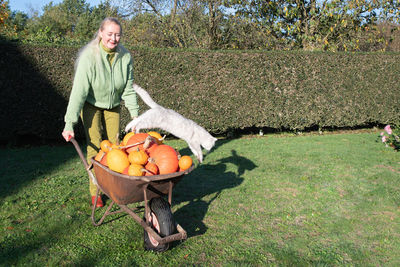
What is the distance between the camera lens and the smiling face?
3.00 meters

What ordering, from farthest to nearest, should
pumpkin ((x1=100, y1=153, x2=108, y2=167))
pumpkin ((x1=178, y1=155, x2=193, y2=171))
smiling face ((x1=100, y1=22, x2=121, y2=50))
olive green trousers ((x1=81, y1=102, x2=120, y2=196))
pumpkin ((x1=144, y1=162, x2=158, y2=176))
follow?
1. olive green trousers ((x1=81, y1=102, x2=120, y2=196))
2. smiling face ((x1=100, y1=22, x2=121, y2=50))
3. pumpkin ((x1=100, y1=153, x2=108, y2=167))
4. pumpkin ((x1=178, y1=155, x2=193, y2=171))
5. pumpkin ((x1=144, y1=162, x2=158, y2=176))

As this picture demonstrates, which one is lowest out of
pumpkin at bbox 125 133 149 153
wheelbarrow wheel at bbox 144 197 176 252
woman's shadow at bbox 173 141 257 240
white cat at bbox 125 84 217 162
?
woman's shadow at bbox 173 141 257 240

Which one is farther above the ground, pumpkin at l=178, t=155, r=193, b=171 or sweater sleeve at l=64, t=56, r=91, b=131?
sweater sleeve at l=64, t=56, r=91, b=131

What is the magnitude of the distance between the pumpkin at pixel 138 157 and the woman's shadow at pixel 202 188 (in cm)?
102

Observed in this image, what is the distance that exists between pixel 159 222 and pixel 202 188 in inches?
76.6

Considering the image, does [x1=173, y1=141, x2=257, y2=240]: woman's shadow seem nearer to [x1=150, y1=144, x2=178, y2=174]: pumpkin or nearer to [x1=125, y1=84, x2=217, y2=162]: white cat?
[x1=150, y1=144, x2=178, y2=174]: pumpkin

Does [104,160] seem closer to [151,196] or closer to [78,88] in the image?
[151,196]

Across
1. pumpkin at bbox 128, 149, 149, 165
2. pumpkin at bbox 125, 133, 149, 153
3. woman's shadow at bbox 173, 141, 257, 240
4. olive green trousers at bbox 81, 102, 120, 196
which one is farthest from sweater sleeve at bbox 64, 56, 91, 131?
woman's shadow at bbox 173, 141, 257, 240

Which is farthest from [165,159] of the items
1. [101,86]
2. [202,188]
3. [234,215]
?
[202,188]

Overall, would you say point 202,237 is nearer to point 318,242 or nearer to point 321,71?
point 318,242

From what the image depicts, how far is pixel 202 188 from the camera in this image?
4.56 m

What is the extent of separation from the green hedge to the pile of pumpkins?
15.7 feet

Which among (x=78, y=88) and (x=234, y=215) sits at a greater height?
(x=78, y=88)

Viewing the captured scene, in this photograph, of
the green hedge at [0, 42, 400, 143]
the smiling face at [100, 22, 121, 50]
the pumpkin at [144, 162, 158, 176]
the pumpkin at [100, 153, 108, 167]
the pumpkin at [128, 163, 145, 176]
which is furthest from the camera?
the green hedge at [0, 42, 400, 143]
